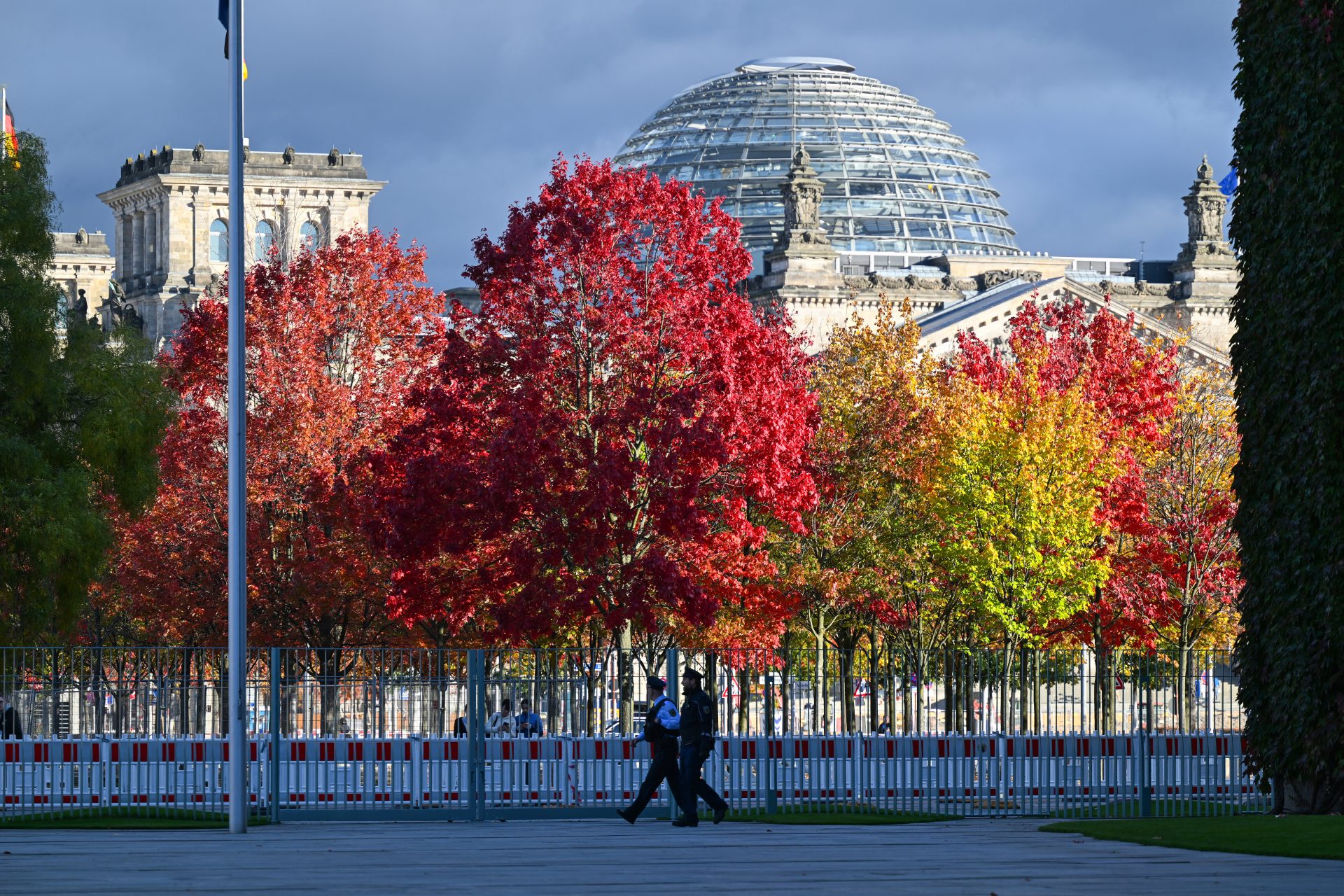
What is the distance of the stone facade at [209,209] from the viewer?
120 meters

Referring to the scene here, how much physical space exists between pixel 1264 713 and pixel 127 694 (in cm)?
1450

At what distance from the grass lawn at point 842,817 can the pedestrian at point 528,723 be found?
2.75m

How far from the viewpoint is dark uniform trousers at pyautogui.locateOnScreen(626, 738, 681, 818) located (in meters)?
28.4

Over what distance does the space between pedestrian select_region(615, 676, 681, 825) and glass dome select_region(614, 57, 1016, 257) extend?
373ft

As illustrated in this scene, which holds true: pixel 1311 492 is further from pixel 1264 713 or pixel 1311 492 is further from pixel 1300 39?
pixel 1300 39

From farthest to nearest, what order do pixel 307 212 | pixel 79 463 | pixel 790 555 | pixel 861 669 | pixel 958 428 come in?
1. pixel 307 212
2. pixel 958 428
3. pixel 790 555
4. pixel 861 669
5. pixel 79 463

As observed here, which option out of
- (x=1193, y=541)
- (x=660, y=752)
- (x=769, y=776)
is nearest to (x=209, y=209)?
(x=1193, y=541)

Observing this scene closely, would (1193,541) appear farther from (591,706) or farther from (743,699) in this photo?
(591,706)

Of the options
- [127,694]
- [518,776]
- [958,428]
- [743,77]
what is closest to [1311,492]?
[518,776]

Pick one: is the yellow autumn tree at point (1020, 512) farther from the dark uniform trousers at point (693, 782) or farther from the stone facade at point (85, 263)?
the stone facade at point (85, 263)

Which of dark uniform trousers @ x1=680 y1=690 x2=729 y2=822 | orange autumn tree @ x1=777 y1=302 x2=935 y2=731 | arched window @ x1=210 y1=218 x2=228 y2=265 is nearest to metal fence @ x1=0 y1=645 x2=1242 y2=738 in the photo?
dark uniform trousers @ x1=680 y1=690 x2=729 y2=822

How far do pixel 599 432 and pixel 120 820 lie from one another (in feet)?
37.1

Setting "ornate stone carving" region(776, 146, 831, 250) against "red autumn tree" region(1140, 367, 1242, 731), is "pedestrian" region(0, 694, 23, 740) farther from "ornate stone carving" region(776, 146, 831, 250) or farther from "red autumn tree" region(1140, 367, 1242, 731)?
"ornate stone carving" region(776, 146, 831, 250)

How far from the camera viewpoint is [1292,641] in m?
27.7
